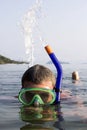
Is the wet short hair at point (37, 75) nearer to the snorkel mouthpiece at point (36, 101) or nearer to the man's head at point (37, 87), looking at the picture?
the man's head at point (37, 87)

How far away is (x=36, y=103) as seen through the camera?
5.54 meters

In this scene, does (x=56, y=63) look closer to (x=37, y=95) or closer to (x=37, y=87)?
(x=37, y=87)

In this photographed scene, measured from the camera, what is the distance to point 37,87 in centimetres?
561

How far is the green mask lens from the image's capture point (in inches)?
218

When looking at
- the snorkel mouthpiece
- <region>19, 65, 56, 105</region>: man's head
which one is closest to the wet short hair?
<region>19, 65, 56, 105</region>: man's head

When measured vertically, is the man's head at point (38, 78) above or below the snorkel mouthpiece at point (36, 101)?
above

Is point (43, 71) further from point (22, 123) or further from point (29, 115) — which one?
point (22, 123)

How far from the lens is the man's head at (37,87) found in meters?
5.54

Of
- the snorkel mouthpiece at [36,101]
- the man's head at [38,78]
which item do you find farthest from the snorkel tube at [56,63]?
the snorkel mouthpiece at [36,101]

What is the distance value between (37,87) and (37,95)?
15 cm

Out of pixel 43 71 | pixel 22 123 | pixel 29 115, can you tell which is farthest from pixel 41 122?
pixel 43 71

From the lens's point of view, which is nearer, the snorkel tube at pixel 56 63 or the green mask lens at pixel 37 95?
the green mask lens at pixel 37 95

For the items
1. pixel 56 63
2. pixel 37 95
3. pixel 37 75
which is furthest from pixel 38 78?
pixel 56 63

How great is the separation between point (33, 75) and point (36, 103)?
0.44m
